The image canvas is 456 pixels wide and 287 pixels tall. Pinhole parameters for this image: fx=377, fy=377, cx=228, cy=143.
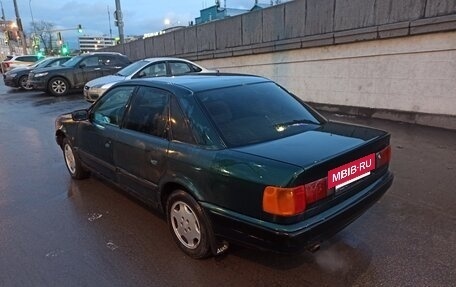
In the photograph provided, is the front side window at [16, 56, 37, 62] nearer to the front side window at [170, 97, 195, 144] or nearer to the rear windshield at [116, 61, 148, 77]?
the rear windshield at [116, 61, 148, 77]

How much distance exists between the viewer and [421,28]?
7234 millimetres

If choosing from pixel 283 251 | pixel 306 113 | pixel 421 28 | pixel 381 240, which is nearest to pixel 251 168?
pixel 283 251

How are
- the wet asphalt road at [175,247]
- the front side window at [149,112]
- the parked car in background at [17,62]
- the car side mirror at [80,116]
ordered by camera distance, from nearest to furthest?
the wet asphalt road at [175,247] < the front side window at [149,112] < the car side mirror at [80,116] < the parked car in background at [17,62]

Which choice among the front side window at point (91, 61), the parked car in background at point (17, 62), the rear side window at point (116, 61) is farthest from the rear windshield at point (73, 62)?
the parked car in background at point (17, 62)

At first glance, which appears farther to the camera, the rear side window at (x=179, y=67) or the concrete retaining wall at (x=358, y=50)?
the rear side window at (x=179, y=67)

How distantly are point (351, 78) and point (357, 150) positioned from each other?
253 inches

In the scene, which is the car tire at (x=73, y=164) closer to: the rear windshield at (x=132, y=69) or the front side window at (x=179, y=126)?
the front side window at (x=179, y=126)

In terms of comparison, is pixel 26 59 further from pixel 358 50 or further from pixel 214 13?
pixel 358 50

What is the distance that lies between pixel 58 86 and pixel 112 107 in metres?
13.4

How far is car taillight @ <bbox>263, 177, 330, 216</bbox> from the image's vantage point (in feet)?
8.07

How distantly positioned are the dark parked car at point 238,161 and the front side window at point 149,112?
1cm

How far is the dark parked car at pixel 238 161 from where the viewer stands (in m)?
2.54

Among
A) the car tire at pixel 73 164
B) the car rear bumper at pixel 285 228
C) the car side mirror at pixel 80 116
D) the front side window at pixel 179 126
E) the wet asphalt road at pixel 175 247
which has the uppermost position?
the front side window at pixel 179 126

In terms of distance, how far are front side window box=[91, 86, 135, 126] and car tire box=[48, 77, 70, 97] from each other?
Result: 1293cm
